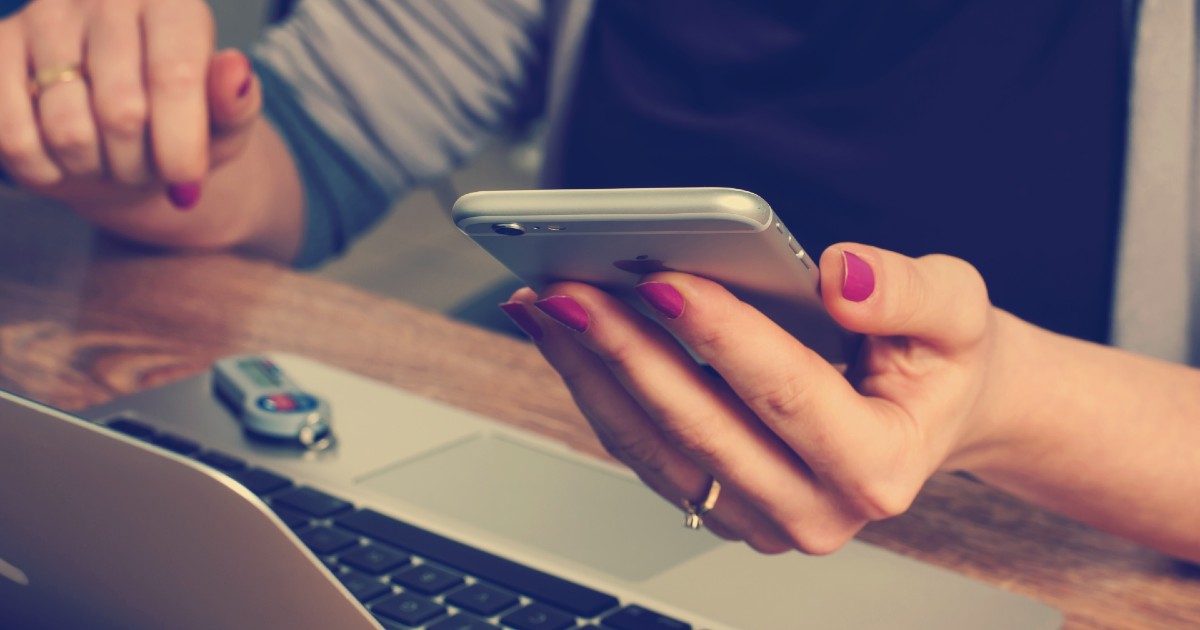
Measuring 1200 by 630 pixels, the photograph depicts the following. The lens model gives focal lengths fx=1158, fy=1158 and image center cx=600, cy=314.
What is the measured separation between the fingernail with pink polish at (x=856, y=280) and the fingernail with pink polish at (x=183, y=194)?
1.49 feet

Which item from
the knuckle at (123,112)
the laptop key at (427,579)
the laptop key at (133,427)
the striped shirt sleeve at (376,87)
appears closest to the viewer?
the laptop key at (427,579)

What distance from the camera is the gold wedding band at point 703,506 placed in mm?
404

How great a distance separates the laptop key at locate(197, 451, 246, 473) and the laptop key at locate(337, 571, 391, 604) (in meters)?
0.11

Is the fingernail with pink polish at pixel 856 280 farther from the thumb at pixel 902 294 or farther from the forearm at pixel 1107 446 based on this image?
the forearm at pixel 1107 446

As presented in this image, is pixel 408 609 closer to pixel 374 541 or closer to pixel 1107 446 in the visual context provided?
pixel 374 541

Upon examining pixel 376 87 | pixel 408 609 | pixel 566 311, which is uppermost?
pixel 376 87

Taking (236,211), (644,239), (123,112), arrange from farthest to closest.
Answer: (236,211)
(123,112)
(644,239)

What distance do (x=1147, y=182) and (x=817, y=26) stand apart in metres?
0.27

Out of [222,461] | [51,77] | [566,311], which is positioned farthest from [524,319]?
[51,77]

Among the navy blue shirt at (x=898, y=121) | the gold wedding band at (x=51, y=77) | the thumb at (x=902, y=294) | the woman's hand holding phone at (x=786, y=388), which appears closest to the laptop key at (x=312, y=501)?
the woman's hand holding phone at (x=786, y=388)

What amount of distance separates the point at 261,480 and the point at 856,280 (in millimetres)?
253

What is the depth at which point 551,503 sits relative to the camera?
47cm

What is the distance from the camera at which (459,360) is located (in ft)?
2.09

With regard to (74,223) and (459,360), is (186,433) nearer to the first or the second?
(459,360)
